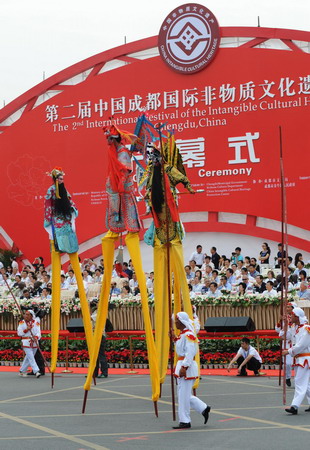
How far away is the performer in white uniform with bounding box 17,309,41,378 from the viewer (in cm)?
1702

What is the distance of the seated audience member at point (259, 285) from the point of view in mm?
17953

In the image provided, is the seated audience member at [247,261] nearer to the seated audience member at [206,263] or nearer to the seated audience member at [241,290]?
the seated audience member at [206,263]

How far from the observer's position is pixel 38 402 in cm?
1295

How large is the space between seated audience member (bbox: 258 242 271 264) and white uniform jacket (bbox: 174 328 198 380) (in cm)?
1077

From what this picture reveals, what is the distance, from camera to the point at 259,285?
59.4ft

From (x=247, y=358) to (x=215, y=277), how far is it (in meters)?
→ 3.79

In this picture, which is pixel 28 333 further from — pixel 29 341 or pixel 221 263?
pixel 221 263

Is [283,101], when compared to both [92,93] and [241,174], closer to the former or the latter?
[241,174]

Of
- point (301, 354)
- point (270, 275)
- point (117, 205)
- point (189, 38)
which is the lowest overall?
point (301, 354)

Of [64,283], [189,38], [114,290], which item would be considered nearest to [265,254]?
[114,290]

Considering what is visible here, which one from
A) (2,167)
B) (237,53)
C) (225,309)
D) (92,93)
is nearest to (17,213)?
(2,167)

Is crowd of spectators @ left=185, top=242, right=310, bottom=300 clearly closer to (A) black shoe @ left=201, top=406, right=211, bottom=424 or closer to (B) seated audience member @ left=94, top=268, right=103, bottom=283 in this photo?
(B) seated audience member @ left=94, top=268, right=103, bottom=283

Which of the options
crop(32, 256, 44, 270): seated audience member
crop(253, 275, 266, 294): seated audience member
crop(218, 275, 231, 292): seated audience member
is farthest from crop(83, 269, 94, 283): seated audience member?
crop(253, 275, 266, 294): seated audience member

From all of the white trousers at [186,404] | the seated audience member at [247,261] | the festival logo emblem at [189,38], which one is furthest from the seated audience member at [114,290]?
the white trousers at [186,404]
